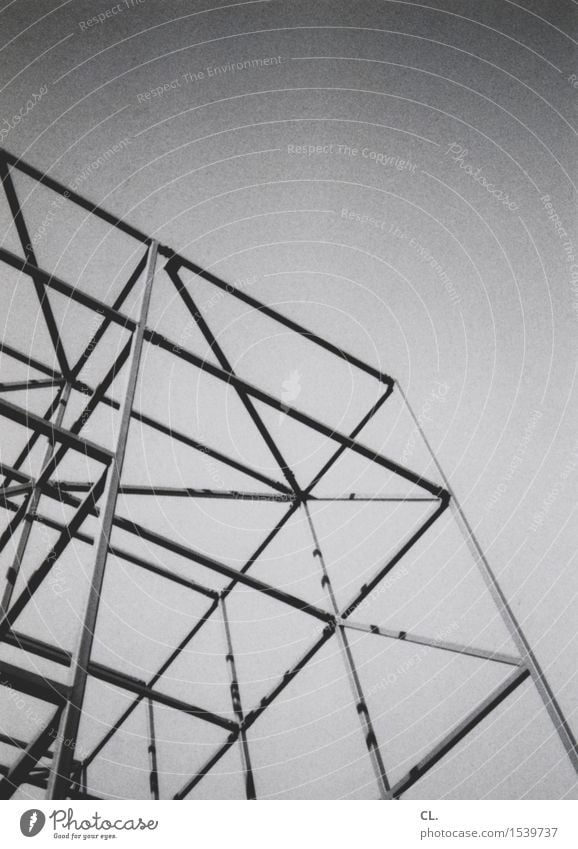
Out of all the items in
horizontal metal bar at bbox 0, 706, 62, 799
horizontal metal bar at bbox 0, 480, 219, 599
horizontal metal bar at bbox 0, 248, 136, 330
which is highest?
horizontal metal bar at bbox 0, 248, 136, 330

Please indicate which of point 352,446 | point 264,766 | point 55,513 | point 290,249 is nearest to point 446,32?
point 290,249

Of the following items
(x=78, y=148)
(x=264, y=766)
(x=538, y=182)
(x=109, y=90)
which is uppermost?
(x=109, y=90)

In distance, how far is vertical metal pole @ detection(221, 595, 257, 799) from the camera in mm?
4254

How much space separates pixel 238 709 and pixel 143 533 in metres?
1.97

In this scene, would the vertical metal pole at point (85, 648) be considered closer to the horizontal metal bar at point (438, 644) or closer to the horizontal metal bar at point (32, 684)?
the horizontal metal bar at point (32, 684)

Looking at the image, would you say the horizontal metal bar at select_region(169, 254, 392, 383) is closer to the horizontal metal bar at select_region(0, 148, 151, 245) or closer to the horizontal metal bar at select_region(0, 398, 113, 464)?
the horizontal metal bar at select_region(0, 148, 151, 245)

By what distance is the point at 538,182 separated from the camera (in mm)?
4934

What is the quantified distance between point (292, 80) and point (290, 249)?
5.33 ft

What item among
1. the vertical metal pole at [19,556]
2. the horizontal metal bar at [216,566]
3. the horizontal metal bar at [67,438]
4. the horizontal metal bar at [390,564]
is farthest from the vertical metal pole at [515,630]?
the vertical metal pole at [19,556]

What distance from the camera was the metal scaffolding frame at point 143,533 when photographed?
6.65 feet

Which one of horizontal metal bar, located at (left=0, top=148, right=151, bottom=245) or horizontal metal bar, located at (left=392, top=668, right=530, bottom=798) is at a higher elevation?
horizontal metal bar, located at (left=0, top=148, right=151, bottom=245)

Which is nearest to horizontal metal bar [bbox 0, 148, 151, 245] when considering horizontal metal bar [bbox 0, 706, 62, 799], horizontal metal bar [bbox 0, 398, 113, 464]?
horizontal metal bar [bbox 0, 398, 113, 464]

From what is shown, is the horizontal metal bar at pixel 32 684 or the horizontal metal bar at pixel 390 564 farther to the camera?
the horizontal metal bar at pixel 390 564
